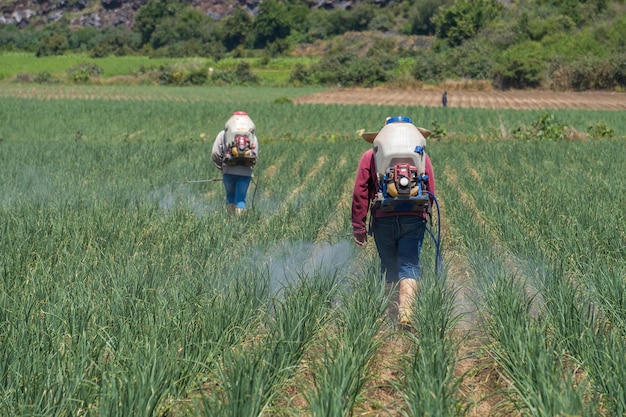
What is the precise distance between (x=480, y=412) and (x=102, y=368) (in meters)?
1.59

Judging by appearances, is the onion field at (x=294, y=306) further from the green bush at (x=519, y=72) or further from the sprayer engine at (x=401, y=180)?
the green bush at (x=519, y=72)

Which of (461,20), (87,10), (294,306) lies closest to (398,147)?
(294,306)

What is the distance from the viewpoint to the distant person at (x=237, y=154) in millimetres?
6828

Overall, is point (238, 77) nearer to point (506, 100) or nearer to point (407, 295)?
point (506, 100)

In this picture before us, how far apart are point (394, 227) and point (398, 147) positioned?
571 millimetres

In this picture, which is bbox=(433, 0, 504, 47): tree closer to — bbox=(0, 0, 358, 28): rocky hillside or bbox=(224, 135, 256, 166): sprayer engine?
bbox=(0, 0, 358, 28): rocky hillside

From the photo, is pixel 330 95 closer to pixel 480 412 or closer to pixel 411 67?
pixel 411 67

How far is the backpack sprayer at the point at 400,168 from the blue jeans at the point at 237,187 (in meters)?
3.18

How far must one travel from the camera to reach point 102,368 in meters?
2.81

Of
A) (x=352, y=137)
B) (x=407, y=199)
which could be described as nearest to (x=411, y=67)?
(x=352, y=137)

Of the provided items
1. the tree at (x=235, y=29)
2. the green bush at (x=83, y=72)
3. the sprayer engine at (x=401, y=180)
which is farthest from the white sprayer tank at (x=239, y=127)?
the tree at (x=235, y=29)

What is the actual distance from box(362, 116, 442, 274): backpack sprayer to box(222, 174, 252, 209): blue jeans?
3.18 meters

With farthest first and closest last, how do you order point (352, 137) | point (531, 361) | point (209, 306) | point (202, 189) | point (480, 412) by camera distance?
1. point (352, 137)
2. point (202, 189)
3. point (209, 306)
4. point (480, 412)
5. point (531, 361)

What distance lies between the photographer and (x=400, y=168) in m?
4.05
